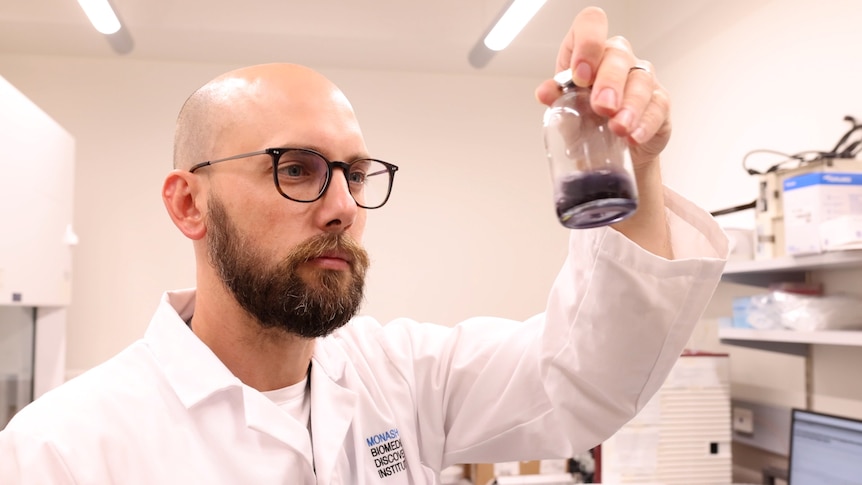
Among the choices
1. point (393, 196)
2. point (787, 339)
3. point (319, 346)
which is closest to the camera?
point (319, 346)

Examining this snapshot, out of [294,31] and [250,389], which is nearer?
[250,389]

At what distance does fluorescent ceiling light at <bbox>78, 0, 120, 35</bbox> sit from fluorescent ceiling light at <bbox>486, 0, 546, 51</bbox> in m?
1.49

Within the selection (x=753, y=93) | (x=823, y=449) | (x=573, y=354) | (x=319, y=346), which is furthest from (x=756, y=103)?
(x=319, y=346)

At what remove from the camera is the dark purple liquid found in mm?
762

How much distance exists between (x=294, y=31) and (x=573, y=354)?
2.76m

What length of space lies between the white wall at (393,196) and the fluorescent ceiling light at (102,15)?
2.70 ft

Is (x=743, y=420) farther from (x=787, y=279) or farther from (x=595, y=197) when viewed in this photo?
(x=595, y=197)

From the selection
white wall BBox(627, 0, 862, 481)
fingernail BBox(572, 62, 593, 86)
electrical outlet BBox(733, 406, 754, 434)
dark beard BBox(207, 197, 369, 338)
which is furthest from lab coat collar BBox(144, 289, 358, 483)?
electrical outlet BBox(733, 406, 754, 434)

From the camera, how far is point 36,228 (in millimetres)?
2781

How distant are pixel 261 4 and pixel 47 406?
276 cm

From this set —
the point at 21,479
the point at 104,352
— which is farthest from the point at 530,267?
the point at 21,479

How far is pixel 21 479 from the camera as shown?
0.90 m

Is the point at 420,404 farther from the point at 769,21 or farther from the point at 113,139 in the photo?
the point at 113,139

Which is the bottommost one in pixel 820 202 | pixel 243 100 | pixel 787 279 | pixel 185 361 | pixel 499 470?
pixel 499 470
